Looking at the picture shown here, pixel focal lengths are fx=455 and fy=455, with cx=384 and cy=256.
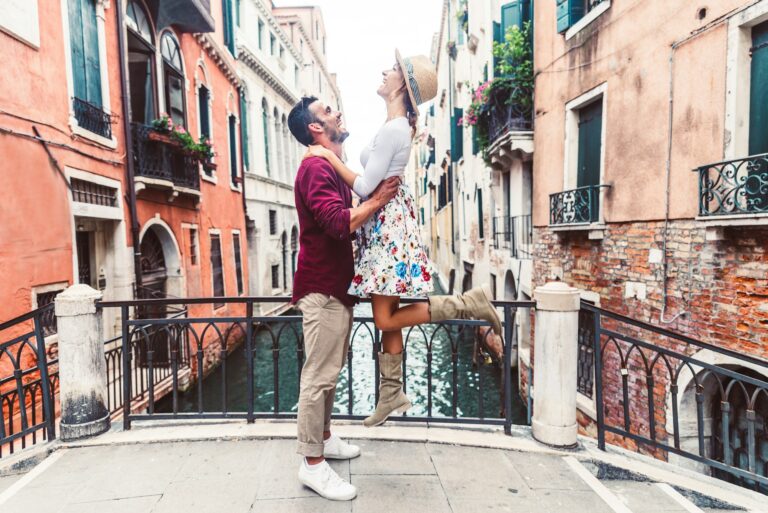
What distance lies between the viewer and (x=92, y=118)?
737 cm

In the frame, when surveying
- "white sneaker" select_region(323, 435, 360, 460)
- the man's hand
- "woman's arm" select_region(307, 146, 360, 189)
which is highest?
"woman's arm" select_region(307, 146, 360, 189)

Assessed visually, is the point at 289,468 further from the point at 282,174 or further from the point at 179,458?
the point at 282,174

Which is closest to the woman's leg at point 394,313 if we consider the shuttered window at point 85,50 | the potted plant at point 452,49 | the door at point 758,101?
the door at point 758,101

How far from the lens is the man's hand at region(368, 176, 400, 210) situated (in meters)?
2.14

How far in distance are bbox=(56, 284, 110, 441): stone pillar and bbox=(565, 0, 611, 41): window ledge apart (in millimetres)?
7717

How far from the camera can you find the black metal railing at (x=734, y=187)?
14.6ft

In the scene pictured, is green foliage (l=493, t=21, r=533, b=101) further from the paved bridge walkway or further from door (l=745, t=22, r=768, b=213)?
the paved bridge walkway

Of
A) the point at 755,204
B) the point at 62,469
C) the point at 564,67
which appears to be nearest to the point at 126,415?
the point at 62,469

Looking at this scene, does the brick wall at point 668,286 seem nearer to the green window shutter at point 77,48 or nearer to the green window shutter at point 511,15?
the green window shutter at point 511,15

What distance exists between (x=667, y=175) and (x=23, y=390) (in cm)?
739

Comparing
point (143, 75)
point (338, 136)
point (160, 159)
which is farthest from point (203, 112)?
point (338, 136)

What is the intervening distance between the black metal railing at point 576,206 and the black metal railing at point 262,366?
2.54 meters

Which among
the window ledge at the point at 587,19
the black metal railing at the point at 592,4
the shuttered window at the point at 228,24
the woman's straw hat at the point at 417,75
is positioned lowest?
the woman's straw hat at the point at 417,75

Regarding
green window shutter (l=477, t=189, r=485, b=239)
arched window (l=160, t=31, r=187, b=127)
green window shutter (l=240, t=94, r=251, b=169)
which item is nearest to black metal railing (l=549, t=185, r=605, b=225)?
green window shutter (l=477, t=189, r=485, b=239)
